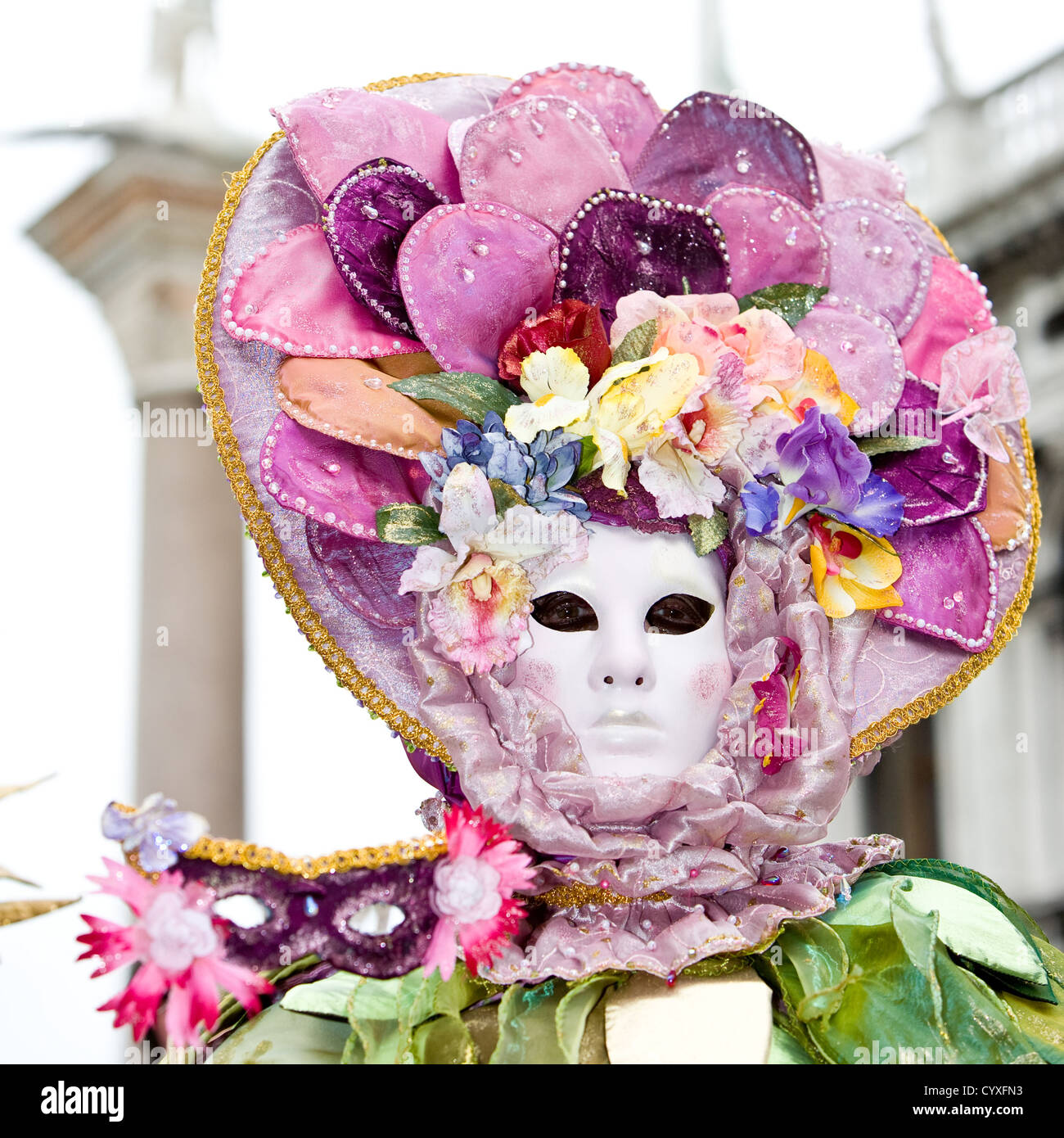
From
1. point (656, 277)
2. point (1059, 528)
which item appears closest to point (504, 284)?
point (656, 277)

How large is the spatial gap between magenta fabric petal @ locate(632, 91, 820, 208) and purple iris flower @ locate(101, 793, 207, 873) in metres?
0.72

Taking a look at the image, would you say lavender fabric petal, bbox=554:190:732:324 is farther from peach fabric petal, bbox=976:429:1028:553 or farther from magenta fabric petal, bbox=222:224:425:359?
peach fabric petal, bbox=976:429:1028:553

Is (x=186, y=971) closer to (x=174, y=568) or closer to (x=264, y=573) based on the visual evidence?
(x=264, y=573)

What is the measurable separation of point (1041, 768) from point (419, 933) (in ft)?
10.6

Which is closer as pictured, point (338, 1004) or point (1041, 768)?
point (338, 1004)

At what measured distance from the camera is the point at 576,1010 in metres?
1.00

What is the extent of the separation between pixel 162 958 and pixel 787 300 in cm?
79

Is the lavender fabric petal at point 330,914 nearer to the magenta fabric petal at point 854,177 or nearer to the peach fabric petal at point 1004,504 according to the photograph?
the peach fabric petal at point 1004,504

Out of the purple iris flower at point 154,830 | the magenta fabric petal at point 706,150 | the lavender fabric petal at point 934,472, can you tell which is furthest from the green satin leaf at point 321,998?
the magenta fabric petal at point 706,150

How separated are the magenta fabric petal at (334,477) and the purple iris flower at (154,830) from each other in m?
0.32

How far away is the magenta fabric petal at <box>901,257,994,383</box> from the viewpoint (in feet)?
4.31

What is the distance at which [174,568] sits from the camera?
320 cm

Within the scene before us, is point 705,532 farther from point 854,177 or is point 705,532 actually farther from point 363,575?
point 854,177

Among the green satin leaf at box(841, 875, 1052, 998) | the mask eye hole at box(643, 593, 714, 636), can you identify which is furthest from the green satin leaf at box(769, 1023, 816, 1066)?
the mask eye hole at box(643, 593, 714, 636)
